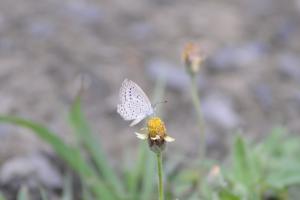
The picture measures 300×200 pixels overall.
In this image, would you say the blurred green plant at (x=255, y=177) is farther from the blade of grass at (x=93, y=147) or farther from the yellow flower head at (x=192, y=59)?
the blade of grass at (x=93, y=147)

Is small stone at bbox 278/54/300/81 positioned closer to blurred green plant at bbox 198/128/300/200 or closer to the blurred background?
the blurred background

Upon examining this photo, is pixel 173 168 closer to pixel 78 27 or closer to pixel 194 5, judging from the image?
pixel 78 27

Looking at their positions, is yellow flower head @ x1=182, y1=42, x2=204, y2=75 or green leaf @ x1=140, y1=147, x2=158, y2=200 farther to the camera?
green leaf @ x1=140, y1=147, x2=158, y2=200

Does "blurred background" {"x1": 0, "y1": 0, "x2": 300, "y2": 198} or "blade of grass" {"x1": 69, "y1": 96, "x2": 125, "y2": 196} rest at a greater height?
"blurred background" {"x1": 0, "y1": 0, "x2": 300, "y2": 198}

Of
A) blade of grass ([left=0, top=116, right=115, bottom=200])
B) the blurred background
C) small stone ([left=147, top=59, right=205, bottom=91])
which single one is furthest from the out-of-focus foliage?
small stone ([left=147, top=59, right=205, bottom=91])

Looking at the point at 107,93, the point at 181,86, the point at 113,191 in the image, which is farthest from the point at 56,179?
the point at 181,86

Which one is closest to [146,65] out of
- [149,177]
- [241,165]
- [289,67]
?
[289,67]
